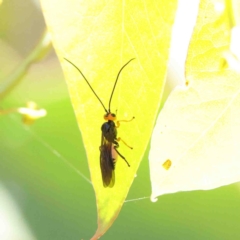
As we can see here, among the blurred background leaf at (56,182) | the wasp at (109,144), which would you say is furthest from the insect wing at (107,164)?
the blurred background leaf at (56,182)

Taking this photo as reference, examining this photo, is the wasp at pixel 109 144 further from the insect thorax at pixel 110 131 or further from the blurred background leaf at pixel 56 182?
the blurred background leaf at pixel 56 182

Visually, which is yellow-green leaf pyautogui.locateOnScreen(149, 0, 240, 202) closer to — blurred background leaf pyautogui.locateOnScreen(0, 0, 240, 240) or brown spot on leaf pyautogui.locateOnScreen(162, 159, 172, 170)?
brown spot on leaf pyautogui.locateOnScreen(162, 159, 172, 170)

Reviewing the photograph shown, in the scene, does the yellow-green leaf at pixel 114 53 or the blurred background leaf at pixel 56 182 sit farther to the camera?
the blurred background leaf at pixel 56 182

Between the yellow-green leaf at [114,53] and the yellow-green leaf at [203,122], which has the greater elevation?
the yellow-green leaf at [114,53]

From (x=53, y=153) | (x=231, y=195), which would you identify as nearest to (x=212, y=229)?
(x=231, y=195)

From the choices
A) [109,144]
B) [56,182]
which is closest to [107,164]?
[109,144]

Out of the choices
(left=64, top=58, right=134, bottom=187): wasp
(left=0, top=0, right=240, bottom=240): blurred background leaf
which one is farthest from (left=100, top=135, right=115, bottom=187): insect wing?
(left=0, top=0, right=240, bottom=240): blurred background leaf
